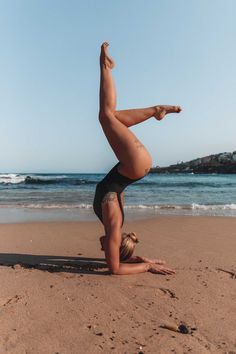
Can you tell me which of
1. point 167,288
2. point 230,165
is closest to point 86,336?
point 167,288

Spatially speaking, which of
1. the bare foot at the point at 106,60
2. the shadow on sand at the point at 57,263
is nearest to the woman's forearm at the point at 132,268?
the shadow on sand at the point at 57,263

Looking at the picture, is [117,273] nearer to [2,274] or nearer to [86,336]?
[2,274]

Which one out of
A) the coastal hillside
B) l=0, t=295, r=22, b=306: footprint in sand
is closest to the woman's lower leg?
l=0, t=295, r=22, b=306: footprint in sand

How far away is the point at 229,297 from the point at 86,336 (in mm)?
1442

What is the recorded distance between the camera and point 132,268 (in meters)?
4.17

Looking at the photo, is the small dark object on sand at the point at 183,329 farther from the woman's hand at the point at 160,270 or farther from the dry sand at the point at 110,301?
the woman's hand at the point at 160,270

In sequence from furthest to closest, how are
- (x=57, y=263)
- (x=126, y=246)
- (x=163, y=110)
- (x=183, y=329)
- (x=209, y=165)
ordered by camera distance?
1. (x=209, y=165)
2. (x=57, y=263)
3. (x=126, y=246)
4. (x=163, y=110)
5. (x=183, y=329)

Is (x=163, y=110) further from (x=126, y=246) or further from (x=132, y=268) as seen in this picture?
(x=132, y=268)

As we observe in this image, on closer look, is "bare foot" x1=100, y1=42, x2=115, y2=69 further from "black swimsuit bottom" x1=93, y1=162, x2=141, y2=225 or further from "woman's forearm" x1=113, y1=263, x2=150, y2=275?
"woman's forearm" x1=113, y1=263, x2=150, y2=275

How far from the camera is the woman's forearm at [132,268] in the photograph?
13.5ft

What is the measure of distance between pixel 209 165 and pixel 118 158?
199 feet

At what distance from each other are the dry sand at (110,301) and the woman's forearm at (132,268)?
74 mm

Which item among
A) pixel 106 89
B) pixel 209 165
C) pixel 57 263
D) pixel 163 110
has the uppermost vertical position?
pixel 106 89

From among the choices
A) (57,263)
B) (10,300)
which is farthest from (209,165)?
(10,300)
